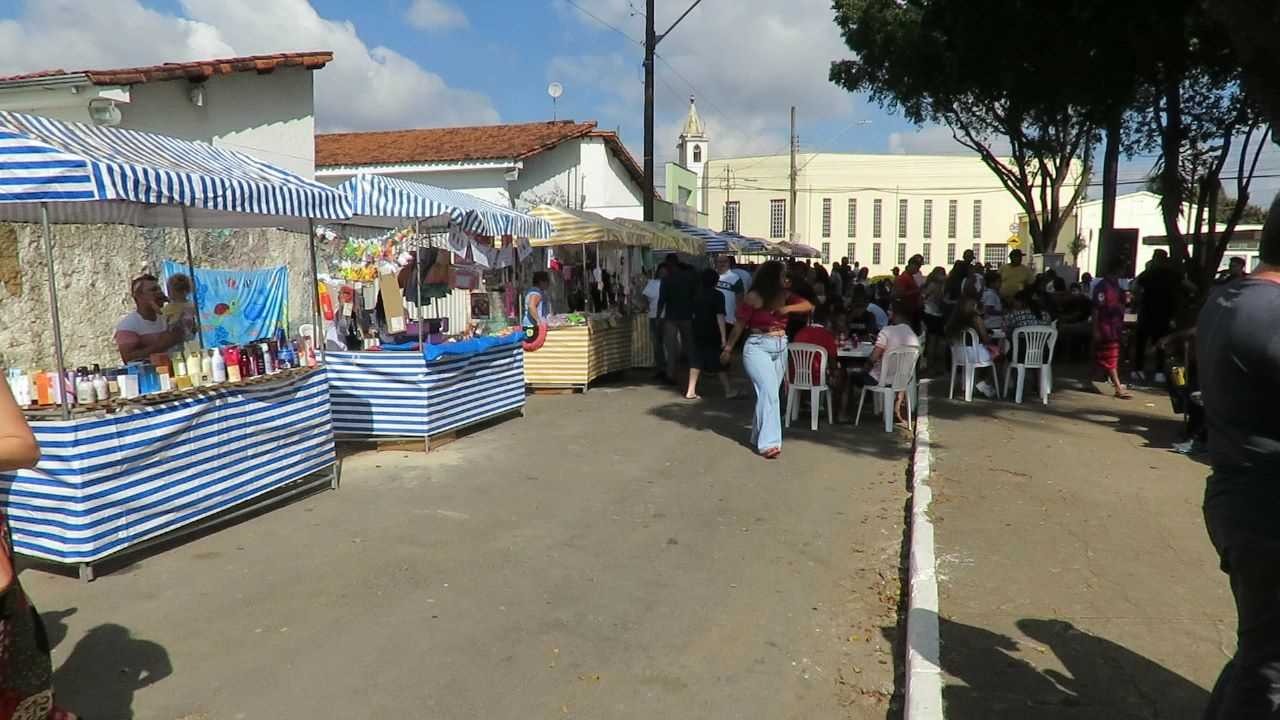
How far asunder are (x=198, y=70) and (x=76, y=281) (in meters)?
3.03

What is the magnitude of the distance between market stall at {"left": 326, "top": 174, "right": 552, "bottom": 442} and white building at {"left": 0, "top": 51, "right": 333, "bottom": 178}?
3.59 m

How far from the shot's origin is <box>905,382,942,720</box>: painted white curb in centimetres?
368

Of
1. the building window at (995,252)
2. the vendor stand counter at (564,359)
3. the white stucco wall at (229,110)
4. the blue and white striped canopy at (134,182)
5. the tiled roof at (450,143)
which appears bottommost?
the vendor stand counter at (564,359)

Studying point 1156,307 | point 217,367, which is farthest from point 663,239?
point 217,367

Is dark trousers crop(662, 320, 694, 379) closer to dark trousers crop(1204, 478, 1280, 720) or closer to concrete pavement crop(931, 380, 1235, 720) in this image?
concrete pavement crop(931, 380, 1235, 720)

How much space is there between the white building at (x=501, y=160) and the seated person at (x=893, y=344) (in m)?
13.8

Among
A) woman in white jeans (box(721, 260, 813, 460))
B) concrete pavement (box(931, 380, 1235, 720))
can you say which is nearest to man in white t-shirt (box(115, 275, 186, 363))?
woman in white jeans (box(721, 260, 813, 460))

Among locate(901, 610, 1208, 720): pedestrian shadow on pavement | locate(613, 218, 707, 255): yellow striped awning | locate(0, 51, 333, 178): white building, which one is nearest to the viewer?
locate(901, 610, 1208, 720): pedestrian shadow on pavement

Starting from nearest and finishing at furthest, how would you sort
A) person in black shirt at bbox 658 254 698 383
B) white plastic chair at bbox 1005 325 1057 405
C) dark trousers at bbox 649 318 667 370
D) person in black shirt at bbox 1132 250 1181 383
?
white plastic chair at bbox 1005 325 1057 405 < person in black shirt at bbox 1132 250 1181 383 < person in black shirt at bbox 658 254 698 383 < dark trousers at bbox 649 318 667 370

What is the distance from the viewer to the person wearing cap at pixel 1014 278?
14.5 m

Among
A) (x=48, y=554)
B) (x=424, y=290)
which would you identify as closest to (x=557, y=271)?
(x=424, y=290)

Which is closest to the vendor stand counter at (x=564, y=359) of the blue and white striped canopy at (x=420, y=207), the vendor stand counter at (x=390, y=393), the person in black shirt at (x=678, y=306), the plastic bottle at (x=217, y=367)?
the person in black shirt at (x=678, y=306)

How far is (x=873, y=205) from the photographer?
69375 mm

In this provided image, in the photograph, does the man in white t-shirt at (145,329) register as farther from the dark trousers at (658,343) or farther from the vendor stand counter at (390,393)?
the dark trousers at (658,343)
